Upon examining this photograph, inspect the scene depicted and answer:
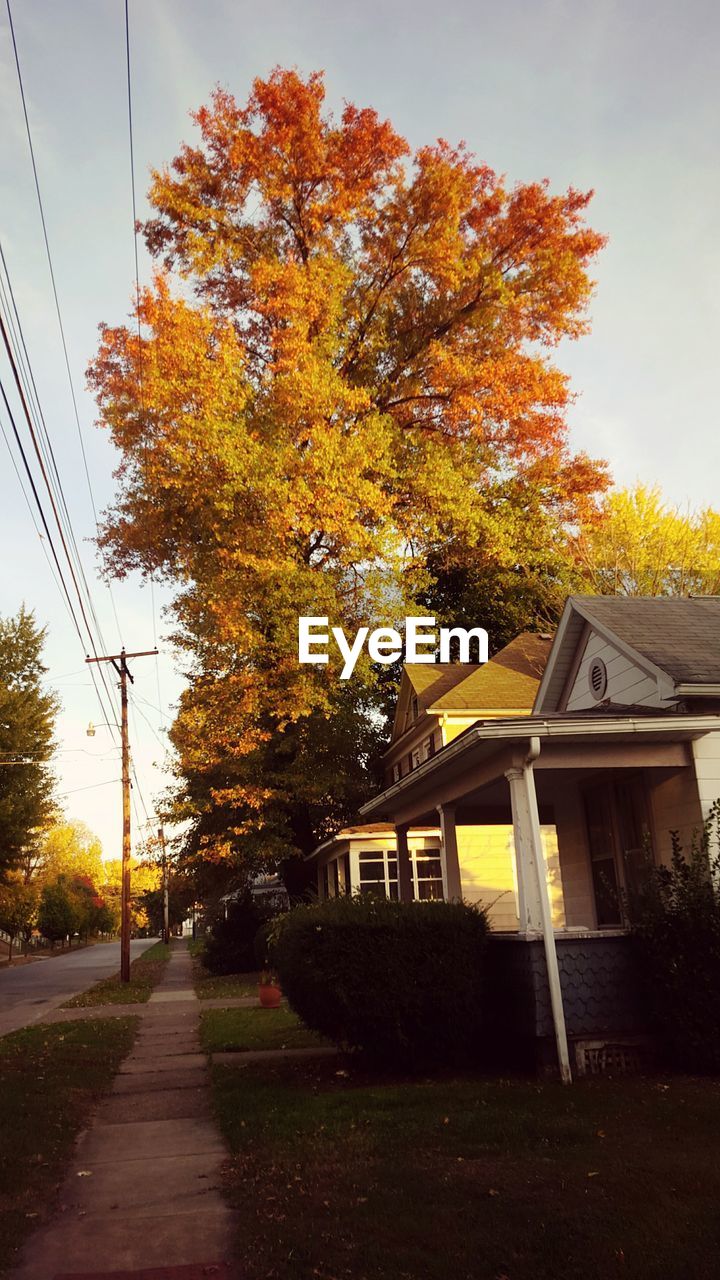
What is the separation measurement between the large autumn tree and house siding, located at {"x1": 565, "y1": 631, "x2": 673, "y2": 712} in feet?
29.4

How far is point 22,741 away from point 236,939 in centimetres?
1506

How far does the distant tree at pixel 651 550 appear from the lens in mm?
37062

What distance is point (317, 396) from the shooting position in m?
22.4

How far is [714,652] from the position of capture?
13039 millimetres

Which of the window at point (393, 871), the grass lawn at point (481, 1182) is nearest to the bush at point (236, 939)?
the window at point (393, 871)

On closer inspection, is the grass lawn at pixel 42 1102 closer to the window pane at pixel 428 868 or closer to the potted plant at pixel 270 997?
the potted plant at pixel 270 997

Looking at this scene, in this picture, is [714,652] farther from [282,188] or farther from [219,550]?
[282,188]

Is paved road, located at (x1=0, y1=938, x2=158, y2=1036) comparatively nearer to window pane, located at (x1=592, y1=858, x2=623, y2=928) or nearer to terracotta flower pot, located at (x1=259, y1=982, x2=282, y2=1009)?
terracotta flower pot, located at (x1=259, y1=982, x2=282, y2=1009)

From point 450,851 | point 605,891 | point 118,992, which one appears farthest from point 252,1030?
point 118,992

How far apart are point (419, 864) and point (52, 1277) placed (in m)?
22.0

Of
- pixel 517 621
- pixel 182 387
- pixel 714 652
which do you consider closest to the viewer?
pixel 714 652

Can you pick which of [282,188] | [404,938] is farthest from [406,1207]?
[282,188]

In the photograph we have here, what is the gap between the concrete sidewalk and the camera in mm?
5152

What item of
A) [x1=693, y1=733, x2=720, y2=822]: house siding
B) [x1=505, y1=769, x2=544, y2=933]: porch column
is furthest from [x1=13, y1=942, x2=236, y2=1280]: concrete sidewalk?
[x1=693, y1=733, x2=720, y2=822]: house siding
